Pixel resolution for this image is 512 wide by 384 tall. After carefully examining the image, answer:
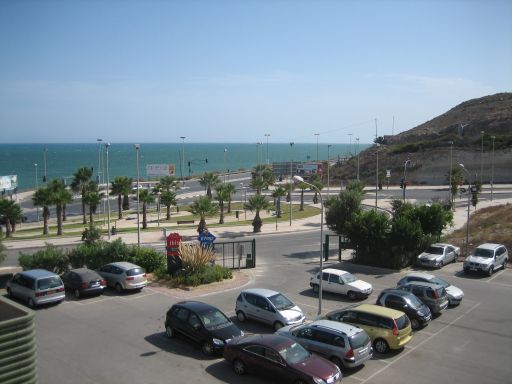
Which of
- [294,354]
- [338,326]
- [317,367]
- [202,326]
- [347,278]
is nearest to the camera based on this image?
[317,367]

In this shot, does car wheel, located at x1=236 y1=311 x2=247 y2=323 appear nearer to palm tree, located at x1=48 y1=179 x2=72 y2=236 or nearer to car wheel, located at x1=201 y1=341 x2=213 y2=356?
car wheel, located at x1=201 y1=341 x2=213 y2=356

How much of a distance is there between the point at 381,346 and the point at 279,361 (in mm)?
4677

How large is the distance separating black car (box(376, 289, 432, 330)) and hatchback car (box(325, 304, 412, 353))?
206cm

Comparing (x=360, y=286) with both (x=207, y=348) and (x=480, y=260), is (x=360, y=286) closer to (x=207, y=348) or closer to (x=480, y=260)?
(x=480, y=260)


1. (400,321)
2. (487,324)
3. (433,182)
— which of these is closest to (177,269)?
(400,321)

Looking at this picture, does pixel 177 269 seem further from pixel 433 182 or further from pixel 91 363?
pixel 433 182

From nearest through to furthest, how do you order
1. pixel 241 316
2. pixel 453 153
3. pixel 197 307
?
pixel 197 307
pixel 241 316
pixel 453 153

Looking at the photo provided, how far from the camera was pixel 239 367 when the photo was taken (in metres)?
14.8

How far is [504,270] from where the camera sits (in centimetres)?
3002

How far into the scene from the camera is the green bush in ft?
84.0

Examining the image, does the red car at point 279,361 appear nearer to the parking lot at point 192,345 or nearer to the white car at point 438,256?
the parking lot at point 192,345

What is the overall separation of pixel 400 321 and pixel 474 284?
12.1 meters

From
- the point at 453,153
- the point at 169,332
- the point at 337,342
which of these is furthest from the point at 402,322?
the point at 453,153

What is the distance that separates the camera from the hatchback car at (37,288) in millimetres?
21172
